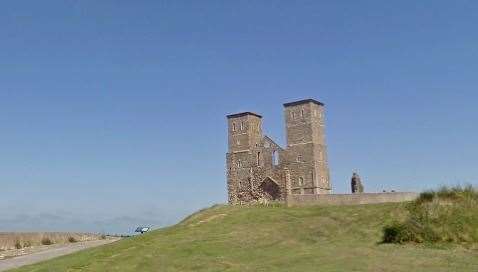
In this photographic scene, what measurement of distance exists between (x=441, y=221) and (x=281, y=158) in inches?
1749

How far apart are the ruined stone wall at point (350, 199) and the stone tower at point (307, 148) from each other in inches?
981

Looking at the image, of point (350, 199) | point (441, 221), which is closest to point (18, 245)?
point (350, 199)

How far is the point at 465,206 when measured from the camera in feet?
68.0

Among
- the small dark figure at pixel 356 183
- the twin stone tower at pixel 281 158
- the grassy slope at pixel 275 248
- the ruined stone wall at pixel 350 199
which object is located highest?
the twin stone tower at pixel 281 158

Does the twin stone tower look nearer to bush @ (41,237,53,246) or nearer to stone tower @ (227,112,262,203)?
stone tower @ (227,112,262,203)

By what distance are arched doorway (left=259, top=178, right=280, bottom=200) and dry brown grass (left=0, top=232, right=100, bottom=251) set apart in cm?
2569

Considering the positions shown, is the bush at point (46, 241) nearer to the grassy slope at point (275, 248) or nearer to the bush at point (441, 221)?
the grassy slope at point (275, 248)

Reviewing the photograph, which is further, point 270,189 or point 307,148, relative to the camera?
point 270,189

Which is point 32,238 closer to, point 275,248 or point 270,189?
point 275,248

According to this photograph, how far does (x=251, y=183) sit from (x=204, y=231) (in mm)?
37758

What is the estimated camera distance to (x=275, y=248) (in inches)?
843

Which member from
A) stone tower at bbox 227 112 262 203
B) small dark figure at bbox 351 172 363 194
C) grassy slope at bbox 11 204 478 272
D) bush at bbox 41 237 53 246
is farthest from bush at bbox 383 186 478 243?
stone tower at bbox 227 112 262 203

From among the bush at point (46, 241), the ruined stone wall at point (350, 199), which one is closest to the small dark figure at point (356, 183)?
the ruined stone wall at point (350, 199)

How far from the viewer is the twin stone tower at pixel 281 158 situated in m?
62.8
